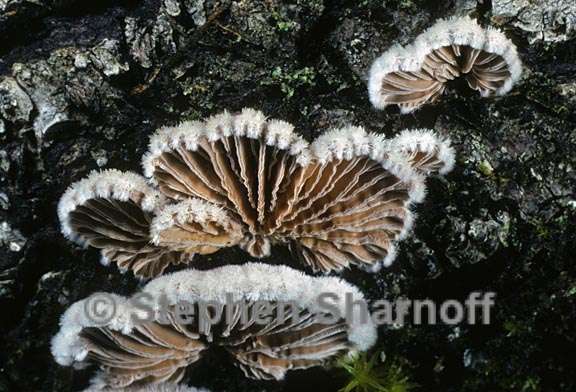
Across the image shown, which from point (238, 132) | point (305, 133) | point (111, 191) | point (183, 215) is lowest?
point (183, 215)

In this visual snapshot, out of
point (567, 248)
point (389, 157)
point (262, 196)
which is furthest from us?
point (567, 248)

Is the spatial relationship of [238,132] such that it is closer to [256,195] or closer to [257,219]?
[256,195]

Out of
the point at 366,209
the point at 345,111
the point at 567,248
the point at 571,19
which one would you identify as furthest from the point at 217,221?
the point at 571,19

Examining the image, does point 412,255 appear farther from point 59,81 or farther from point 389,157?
point 59,81

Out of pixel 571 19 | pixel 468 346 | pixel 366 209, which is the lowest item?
pixel 468 346

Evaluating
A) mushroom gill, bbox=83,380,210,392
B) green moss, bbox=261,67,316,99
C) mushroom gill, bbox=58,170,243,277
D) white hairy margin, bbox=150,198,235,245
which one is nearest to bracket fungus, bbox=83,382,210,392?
mushroom gill, bbox=83,380,210,392

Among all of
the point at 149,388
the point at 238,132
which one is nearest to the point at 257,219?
the point at 238,132

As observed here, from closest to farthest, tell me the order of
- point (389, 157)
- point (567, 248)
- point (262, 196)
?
point (389, 157) < point (262, 196) < point (567, 248)
